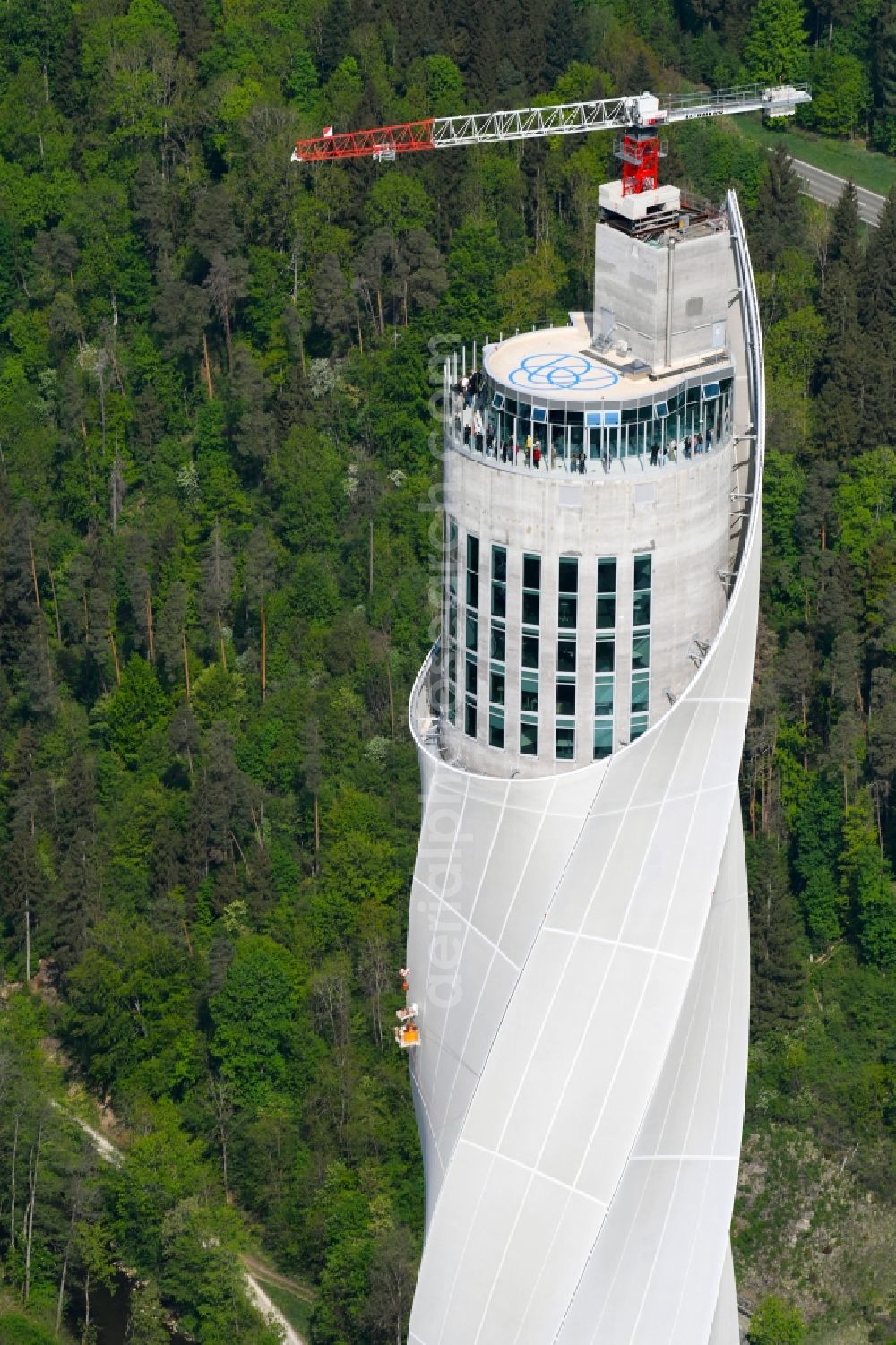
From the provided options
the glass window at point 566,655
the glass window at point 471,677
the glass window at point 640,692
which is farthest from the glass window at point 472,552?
the glass window at point 640,692

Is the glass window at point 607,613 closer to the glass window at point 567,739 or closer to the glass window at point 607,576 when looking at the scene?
the glass window at point 607,576

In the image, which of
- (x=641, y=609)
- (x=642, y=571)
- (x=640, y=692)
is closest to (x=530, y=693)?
(x=640, y=692)

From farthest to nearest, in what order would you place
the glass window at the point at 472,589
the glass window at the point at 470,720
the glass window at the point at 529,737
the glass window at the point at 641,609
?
the glass window at the point at 470,720 → the glass window at the point at 529,737 → the glass window at the point at 472,589 → the glass window at the point at 641,609

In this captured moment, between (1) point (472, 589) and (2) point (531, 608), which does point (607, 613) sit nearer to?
(2) point (531, 608)

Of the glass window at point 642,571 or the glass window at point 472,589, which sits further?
the glass window at point 472,589

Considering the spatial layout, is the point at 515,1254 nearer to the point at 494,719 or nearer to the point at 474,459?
the point at 494,719

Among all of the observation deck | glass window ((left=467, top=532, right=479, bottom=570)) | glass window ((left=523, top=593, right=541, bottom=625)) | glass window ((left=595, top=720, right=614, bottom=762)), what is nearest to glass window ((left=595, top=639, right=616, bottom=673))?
glass window ((left=595, top=720, right=614, bottom=762))
